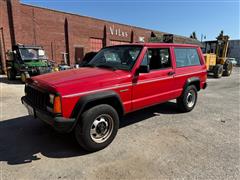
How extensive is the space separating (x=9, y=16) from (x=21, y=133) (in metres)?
14.9

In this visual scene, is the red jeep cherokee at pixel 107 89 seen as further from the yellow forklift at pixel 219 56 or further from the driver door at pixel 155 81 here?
the yellow forklift at pixel 219 56

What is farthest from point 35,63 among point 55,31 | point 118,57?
point 118,57

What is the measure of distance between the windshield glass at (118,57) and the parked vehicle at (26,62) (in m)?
7.61

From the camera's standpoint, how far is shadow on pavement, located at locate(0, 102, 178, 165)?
3.11 metres

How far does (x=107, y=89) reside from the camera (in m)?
3.21

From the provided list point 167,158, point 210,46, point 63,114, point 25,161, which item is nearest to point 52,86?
point 63,114

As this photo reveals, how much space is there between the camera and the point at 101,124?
3271mm

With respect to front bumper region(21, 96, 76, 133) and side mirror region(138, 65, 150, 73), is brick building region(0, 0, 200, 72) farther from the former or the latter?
side mirror region(138, 65, 150, 73)

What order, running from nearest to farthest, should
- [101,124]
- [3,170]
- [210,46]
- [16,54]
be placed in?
[3,170] → [101,124] → [16,54] → [210,46]

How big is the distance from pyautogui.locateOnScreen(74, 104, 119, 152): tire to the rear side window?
2.50m

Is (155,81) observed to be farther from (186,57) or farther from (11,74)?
(11,74)

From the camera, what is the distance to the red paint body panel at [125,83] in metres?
2.88

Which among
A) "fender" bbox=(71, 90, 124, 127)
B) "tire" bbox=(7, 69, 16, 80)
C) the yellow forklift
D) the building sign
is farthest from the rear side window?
the building sign

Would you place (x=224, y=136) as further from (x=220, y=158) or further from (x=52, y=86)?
(x=52, y=86)
